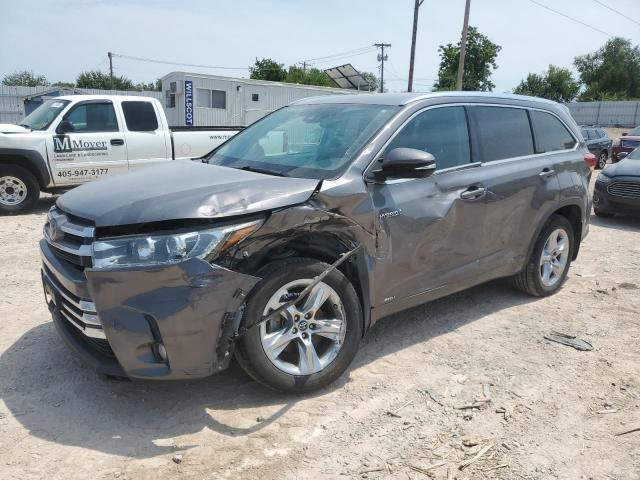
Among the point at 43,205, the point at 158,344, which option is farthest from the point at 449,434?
the point at 43,205

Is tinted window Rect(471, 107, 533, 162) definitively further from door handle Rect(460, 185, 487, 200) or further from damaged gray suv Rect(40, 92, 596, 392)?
door handle Rect(460, 185, 487, 200)

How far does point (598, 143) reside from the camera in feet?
61.4

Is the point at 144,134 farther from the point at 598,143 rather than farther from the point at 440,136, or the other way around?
the point at 598,143

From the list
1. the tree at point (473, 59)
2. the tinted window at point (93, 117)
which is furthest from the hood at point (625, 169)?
the tree at point (473, 59)

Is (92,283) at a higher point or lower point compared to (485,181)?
lower

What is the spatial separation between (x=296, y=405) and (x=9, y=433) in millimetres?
1520

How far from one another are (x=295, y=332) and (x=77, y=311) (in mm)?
1192

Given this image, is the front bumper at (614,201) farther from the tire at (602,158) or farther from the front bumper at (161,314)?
the tire at (602,158)

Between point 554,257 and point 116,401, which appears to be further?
point 554,257

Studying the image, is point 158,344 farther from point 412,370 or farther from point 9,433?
point 412,370

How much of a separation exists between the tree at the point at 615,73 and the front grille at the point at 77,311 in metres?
66.4

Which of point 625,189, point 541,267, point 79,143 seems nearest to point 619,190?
point 625,189

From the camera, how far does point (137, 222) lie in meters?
→ 2.68

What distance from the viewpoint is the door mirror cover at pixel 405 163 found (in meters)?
3.26
